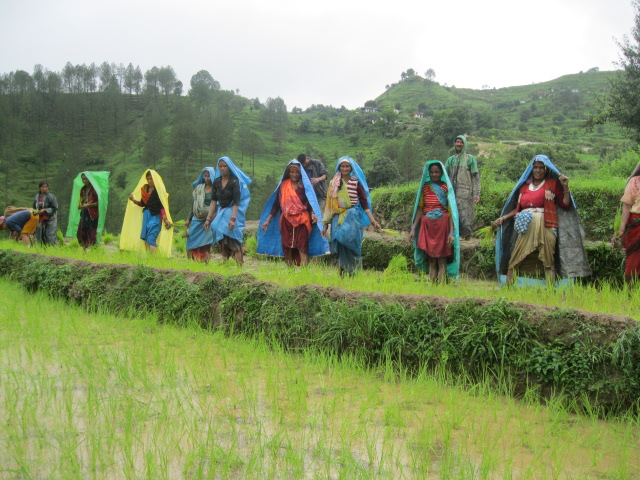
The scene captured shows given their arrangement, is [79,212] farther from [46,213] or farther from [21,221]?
[21,221]

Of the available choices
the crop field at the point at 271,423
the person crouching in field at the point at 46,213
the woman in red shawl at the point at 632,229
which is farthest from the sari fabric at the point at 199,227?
the woman in red shawl at the point at 632,229

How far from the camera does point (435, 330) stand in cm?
356

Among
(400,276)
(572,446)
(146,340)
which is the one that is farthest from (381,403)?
(400,276)

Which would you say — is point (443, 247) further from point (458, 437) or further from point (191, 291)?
point (458, 437)

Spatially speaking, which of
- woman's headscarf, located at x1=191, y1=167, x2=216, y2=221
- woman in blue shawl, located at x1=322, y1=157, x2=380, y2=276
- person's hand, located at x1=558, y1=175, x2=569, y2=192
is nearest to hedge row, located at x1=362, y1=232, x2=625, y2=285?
person's hand, located at x1=558, y1=175, x2=569, y2=192

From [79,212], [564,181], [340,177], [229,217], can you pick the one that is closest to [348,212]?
[340,177]

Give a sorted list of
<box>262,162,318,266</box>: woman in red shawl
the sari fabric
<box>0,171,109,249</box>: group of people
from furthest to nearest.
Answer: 1. <box>0,171,109,249</box>: group of people
2. the sari fabric
3. <box>262,162,318,266</box>: woman in red shawl

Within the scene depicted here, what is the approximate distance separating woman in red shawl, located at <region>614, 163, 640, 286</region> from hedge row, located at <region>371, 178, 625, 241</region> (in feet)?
13.2

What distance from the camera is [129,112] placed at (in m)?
76.1

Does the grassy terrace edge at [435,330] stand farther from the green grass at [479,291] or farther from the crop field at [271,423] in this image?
the green grass at [479,291]

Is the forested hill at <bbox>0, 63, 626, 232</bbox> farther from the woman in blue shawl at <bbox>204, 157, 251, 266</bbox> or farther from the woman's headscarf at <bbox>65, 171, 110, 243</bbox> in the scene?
the woman in blue shawl at <bbox>204, 157, 251, 266</bbox>

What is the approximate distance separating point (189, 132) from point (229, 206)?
167 feet

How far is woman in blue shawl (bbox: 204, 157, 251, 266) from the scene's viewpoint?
300 inches

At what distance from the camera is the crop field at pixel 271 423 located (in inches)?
88.2
